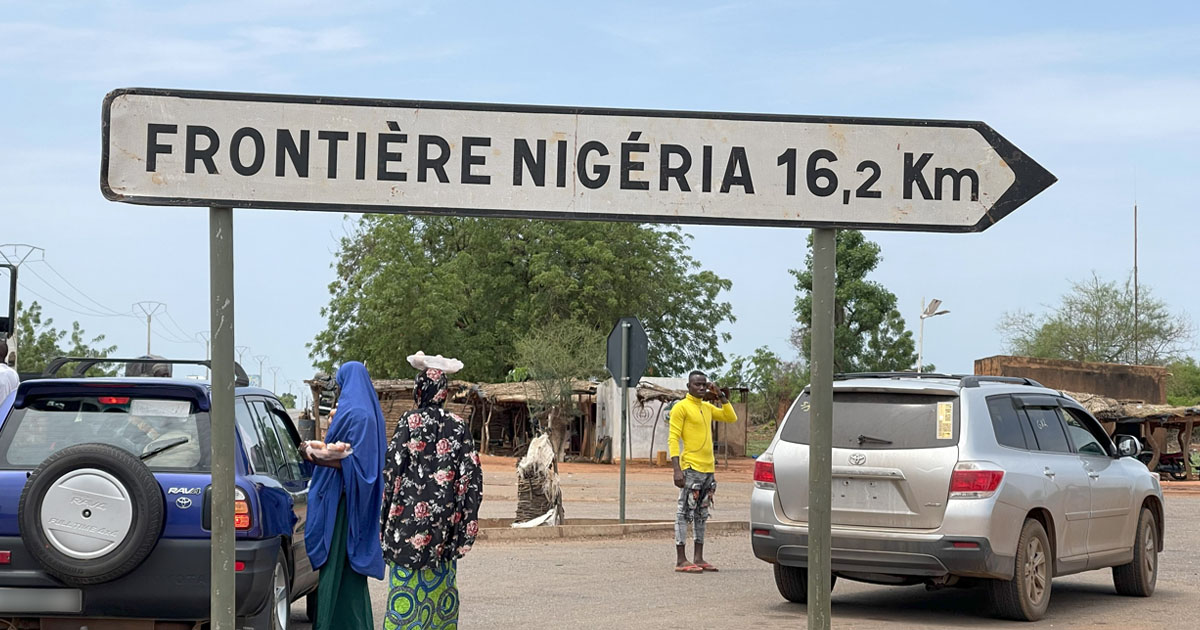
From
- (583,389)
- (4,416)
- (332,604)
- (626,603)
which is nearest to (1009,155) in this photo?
(332,604)

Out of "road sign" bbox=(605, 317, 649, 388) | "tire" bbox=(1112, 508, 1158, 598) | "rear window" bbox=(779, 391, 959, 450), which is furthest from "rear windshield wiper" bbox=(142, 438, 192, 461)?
"road sign" bbox=(605, 317, 649, 388)

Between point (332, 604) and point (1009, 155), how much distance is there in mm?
4727

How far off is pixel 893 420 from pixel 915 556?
3.53 feet

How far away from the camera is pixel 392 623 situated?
7309 mm

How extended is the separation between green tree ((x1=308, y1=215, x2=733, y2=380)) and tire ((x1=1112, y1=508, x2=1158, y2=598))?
148 feet

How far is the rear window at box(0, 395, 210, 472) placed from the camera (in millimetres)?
7945

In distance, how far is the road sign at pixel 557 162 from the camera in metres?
4.66

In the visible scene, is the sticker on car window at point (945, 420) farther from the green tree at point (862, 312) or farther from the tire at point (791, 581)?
the green tree at point (862, 312)

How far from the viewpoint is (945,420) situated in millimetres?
10562

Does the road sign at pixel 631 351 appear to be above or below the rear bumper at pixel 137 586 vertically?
above

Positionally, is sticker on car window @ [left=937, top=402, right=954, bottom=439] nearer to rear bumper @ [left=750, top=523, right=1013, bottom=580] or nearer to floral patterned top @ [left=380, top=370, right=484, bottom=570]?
rear bumper @ [left=750, top=523, right=1013, bottom=580]

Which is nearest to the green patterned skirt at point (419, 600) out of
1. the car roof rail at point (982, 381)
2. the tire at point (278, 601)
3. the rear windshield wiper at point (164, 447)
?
the tire at point (278, 601)

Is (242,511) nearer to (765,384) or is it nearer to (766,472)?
(766,472)

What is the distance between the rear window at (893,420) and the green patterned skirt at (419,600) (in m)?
3.97
